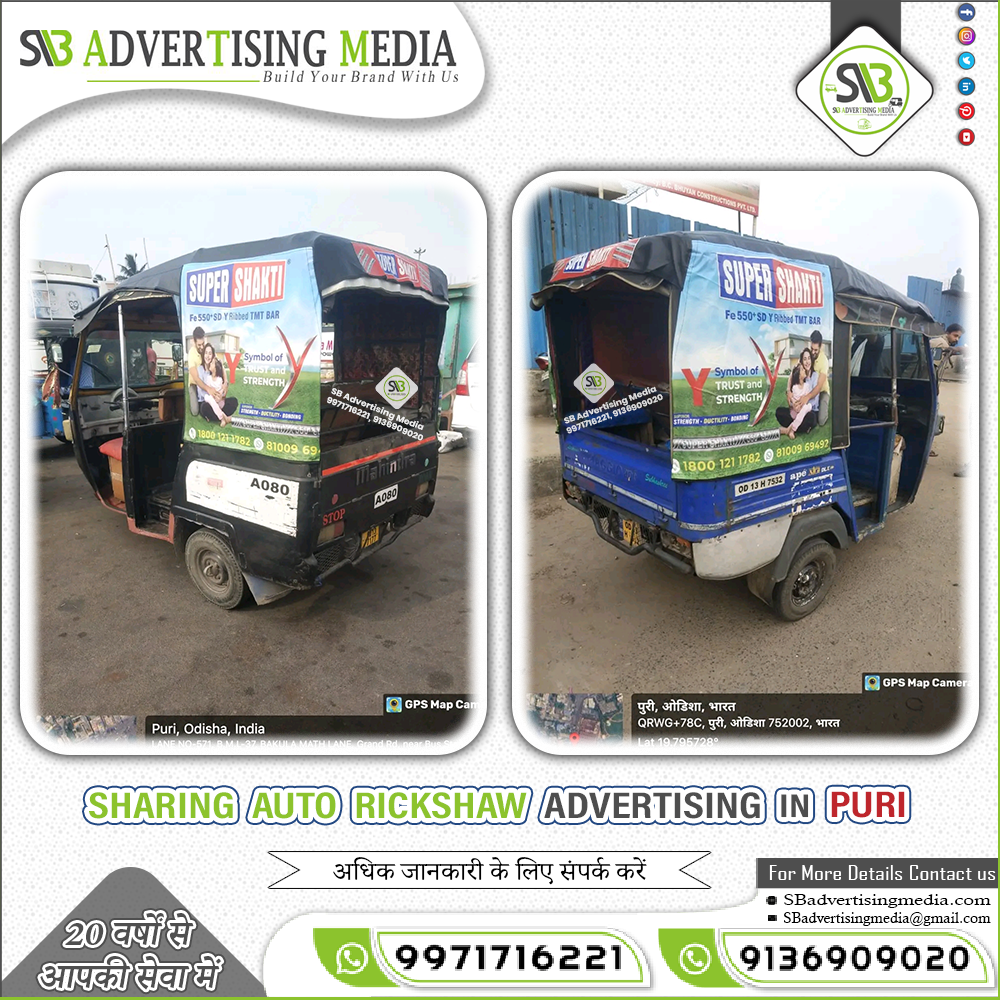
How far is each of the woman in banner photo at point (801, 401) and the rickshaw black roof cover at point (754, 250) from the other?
0.48 metres

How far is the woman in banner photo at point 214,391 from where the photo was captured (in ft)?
9.72

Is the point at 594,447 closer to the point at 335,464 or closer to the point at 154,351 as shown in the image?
the point at 335,464

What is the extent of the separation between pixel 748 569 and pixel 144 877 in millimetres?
3066

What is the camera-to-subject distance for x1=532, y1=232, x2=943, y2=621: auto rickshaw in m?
2.55

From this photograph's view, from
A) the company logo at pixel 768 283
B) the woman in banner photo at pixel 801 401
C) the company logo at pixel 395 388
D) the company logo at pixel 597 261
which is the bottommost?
the woman in banner photo at pixel 801 401

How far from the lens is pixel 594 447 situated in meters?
3.52

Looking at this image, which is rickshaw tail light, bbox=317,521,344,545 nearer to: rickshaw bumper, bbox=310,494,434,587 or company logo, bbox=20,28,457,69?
rickshaw bumper, bbox=310,494,434,587

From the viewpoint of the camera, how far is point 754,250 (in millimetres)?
2656

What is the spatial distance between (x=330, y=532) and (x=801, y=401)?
102 inches

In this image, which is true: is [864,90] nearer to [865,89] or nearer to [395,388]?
[865,89]

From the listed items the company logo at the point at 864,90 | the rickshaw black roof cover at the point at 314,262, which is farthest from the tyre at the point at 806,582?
the rickshaw black roof cover at the point at 314,262

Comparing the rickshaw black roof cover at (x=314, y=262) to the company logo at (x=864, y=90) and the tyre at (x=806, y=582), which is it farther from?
the tyre at (x=806, y=582)

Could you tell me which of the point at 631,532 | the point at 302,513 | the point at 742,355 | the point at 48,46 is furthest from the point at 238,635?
the point at 742,355

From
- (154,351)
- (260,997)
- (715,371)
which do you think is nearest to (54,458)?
(154,351)
